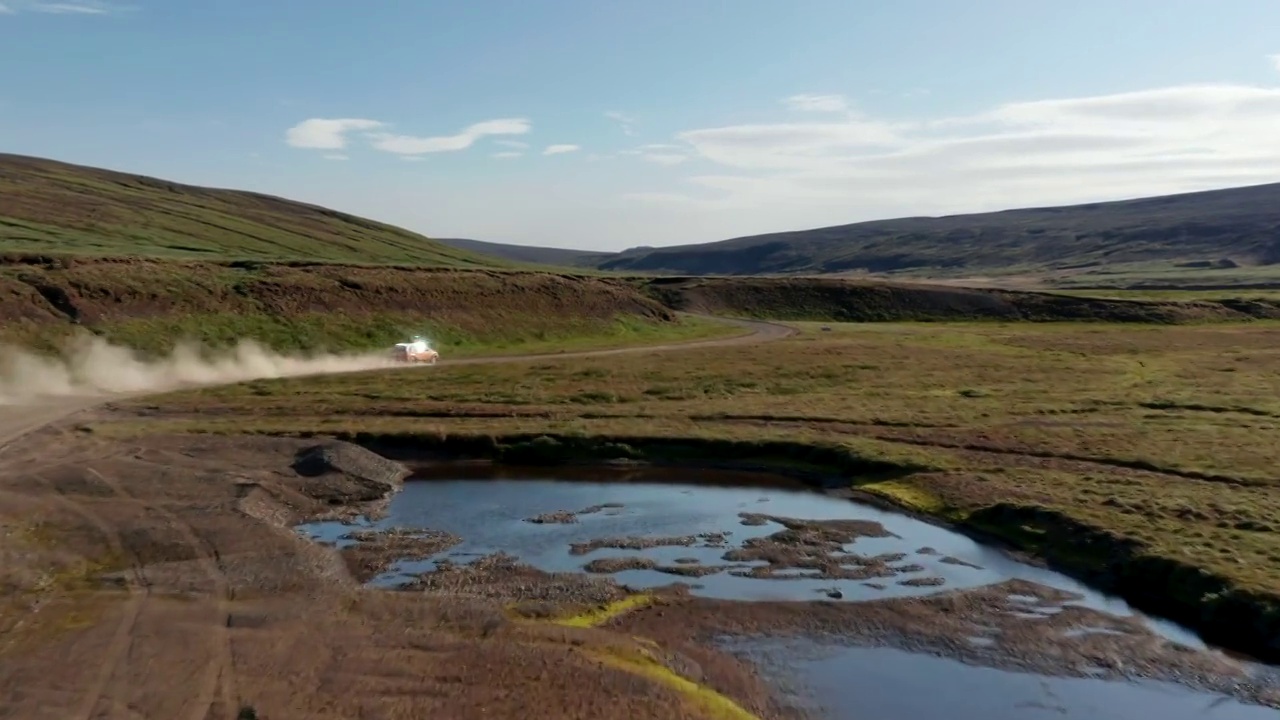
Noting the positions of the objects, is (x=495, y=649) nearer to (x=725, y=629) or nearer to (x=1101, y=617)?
(x=725, y=629)

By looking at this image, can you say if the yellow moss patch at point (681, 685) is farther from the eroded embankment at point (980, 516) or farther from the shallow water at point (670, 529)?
the eroded embankment at point (980, 516)

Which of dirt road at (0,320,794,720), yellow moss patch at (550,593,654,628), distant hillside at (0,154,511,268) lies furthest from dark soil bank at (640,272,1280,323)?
yellow moss patch at (550,593,654,628)

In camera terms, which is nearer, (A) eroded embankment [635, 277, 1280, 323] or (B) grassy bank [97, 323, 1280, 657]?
(B) grassy bank [97, 323, 1280, 657]

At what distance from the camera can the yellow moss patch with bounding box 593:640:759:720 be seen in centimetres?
1842

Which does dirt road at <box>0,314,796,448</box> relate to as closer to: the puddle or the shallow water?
the shallow water

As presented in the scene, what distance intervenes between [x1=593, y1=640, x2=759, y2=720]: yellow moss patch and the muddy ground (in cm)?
10

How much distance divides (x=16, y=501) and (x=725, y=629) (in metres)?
20.9

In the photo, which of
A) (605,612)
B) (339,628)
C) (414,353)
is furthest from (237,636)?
(414,353)

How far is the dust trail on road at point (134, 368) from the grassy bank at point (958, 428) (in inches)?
214

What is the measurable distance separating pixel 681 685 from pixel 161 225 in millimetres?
135381

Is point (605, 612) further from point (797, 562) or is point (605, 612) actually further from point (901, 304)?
point (901, 304)

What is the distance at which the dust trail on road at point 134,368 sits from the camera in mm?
Result: 52781

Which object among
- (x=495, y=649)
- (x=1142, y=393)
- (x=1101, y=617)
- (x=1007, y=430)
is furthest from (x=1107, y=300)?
(x=495, y=649)

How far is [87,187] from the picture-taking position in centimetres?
16050
